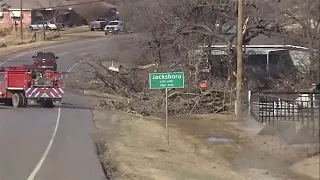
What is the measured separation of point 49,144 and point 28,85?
14170 millimetres

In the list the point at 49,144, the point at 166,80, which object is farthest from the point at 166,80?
the point at 49,144

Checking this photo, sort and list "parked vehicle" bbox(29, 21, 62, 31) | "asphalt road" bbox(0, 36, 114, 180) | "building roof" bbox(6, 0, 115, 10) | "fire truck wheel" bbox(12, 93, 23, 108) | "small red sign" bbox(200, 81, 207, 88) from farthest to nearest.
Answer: "building roof" bbox(6, 0, 115, 10) → "parked vehicle" bbox(29, 21, 62, 31) → "fire truck wheel" bbox(12, 93, 23, 108) → "small red sign" bbox(200, 81, 207, 88) → "asphalt road" bbox(0, 36, 114, 180)

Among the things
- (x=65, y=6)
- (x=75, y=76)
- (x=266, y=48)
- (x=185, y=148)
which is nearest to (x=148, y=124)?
(x=185, y=148)

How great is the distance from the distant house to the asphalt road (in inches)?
2488

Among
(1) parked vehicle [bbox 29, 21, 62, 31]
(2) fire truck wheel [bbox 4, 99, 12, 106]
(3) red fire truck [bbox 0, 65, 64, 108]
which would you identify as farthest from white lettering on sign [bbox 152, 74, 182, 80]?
(1) parked vehicle [bbox 29, 21, 62, 31]

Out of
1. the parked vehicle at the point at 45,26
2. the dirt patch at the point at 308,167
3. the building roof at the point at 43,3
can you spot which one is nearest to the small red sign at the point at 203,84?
the dirt patch at the point at 308,167

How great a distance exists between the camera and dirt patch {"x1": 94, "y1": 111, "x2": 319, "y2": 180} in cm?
1484

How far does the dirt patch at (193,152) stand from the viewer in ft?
48.7

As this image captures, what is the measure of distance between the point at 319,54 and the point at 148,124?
63.3 ft

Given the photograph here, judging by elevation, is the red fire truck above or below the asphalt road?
above

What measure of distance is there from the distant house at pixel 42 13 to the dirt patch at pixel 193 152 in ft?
235

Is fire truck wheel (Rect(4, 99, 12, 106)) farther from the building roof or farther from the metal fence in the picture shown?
the building roof

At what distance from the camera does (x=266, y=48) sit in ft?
140

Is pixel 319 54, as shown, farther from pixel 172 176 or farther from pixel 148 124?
pixel 148 124
